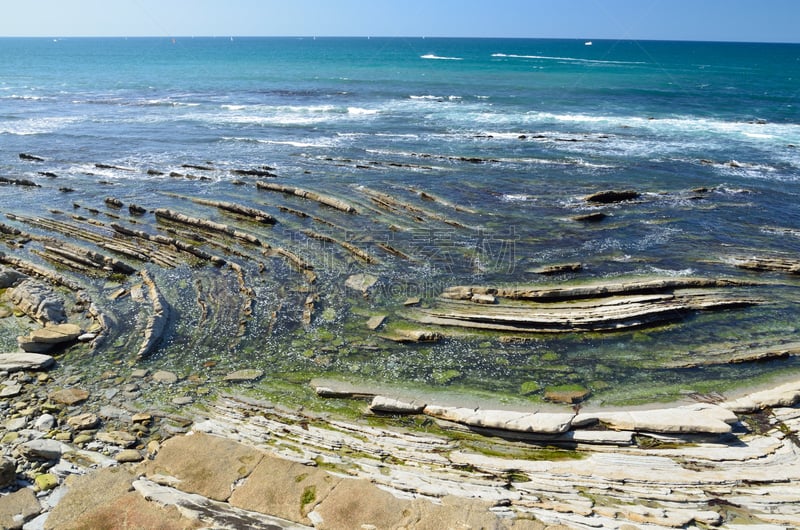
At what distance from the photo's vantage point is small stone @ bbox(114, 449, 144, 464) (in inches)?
542

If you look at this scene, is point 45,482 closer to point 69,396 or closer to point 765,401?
point 69,396

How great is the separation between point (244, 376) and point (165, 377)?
260cm

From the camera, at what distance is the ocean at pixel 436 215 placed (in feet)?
62.1

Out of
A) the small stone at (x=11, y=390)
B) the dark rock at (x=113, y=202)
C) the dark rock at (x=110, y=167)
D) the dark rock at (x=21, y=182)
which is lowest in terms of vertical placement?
the small stone at (x=11, y=390)

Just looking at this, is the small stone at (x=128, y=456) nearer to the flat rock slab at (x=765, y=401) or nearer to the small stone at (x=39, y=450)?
the small stone at (x=39, y=450)

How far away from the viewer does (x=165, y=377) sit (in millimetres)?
17734

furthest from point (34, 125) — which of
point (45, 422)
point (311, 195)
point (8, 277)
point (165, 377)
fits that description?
point (45, 422)

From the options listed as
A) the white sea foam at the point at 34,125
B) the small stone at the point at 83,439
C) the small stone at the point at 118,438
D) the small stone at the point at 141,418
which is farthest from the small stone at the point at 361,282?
the white sea foam at the point at 34,125

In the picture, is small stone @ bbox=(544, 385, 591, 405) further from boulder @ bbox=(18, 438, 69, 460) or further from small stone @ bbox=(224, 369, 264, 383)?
boulder @ bbox=(18, 438, 69, 460)

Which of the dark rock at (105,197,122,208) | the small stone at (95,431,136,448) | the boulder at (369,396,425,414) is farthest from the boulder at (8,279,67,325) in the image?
the boulder at (369,396,425,414)

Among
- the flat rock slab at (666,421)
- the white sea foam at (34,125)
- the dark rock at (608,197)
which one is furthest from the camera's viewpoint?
the white sea foam at (34,125)

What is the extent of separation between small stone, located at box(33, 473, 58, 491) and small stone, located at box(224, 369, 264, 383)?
5.78 metres

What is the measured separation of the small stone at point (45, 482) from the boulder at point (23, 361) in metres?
6.11

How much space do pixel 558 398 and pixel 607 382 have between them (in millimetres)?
2107
